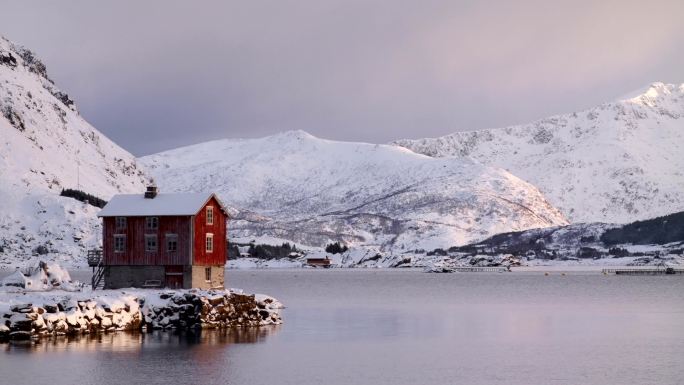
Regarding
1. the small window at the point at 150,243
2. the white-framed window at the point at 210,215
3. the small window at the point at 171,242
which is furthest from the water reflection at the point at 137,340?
the white-framed window at the point at 210,215

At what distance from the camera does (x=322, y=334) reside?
77188mm

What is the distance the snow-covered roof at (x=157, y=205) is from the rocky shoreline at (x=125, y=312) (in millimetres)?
9872

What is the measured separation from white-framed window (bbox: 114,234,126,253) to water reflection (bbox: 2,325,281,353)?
598 inches

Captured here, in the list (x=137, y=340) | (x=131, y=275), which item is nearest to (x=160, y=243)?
(x=131, y=275)

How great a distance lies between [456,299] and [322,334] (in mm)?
66733

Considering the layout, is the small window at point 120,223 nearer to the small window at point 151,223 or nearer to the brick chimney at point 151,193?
the small window at point 151,223

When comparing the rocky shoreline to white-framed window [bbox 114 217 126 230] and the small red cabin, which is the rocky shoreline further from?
white-framed window [bbox 114 217 126 230]

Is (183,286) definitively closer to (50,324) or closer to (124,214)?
(124,214)

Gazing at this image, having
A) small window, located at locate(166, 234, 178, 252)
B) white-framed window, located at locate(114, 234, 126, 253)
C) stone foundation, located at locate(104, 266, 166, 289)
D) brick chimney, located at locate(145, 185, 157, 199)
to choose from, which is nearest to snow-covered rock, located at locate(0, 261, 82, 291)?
stone foundation, located at locate(104, 266, 166, 289)

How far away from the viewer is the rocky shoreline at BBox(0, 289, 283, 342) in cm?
6638

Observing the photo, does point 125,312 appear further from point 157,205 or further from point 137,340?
Answer: point 157,205

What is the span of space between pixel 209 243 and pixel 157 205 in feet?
17.9

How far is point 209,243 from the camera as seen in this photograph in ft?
293

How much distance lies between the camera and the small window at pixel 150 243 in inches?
3420
